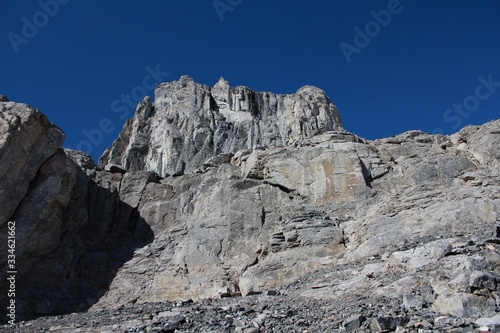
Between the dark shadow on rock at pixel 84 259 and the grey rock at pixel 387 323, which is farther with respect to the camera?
the dark shadow on rock at pixel 84 259

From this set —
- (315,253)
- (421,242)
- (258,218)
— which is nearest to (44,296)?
(258,218)

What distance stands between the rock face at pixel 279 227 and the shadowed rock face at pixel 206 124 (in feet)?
121

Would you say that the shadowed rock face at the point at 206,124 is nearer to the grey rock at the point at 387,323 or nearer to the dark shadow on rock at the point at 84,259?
the dark shadow on rock at the point at 84,259

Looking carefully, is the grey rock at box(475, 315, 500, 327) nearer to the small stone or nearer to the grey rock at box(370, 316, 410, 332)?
the grey rock at box(370, 316, 410, 332)

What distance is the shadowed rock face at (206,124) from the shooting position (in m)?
78.2

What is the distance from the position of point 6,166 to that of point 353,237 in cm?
2313

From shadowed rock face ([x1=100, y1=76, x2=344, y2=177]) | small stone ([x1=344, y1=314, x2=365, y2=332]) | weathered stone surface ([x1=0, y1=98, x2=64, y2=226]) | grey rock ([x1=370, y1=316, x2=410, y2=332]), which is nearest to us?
grey rock ([x1=370, y1=316, x2=410, y2=332])

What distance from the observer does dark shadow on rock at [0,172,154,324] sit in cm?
2800

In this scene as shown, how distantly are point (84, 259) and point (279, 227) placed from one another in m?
14.9

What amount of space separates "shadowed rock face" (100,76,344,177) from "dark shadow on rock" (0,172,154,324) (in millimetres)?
35671

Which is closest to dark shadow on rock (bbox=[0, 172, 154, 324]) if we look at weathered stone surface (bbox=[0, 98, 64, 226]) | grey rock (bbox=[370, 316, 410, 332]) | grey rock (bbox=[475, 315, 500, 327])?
weathered stone surface (bbox=[0, 98, 64, 226])

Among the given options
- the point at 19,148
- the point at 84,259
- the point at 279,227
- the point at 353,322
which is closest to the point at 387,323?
the point at 353,322

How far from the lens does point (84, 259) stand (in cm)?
3228

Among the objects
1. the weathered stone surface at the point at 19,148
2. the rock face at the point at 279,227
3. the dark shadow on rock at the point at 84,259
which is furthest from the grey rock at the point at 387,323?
the weathered stone surface at the point at 19,148
